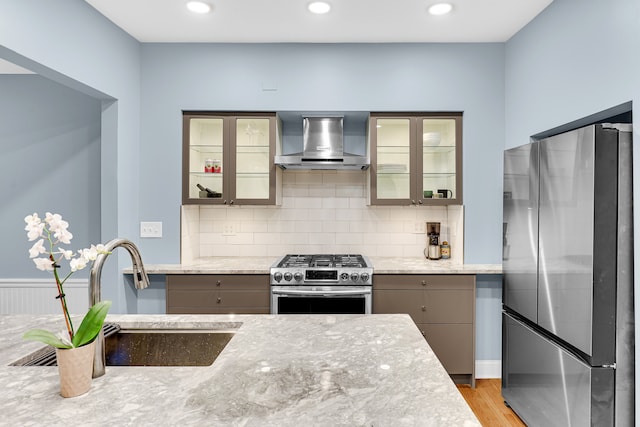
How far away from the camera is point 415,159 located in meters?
3.29

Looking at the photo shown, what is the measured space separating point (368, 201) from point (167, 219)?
1744 millimetres

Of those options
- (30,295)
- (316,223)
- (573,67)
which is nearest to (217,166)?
(316,223)

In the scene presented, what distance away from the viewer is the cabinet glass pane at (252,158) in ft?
10.9

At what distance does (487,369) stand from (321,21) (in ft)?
10.2

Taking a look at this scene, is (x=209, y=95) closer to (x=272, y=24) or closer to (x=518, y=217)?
(x=272, y=24)

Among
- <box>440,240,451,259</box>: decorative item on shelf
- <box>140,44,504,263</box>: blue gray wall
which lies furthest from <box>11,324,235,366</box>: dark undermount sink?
<box>440,240,451,259</box>: decorative item on shelf

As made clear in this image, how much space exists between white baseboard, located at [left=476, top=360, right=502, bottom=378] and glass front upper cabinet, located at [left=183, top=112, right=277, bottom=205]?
7.34ft

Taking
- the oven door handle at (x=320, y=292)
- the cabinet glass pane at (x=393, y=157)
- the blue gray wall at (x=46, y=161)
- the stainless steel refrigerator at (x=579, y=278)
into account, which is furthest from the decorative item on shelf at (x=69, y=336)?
the blue gray wall at (x=46, y=161)

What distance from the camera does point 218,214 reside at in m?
3.68

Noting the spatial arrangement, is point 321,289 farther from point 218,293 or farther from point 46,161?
point 46,161

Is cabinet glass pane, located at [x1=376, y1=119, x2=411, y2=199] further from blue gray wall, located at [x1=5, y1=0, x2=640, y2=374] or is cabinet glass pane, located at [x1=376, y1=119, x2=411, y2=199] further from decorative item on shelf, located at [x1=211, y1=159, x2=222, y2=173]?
decorative item on shelf, located at [x1=211, y1=159, x2=222, y2=173]

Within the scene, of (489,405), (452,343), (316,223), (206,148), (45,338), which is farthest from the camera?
(316,223)

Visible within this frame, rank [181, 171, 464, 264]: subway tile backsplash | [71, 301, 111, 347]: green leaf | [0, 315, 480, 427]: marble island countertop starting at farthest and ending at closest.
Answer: [181, 171, 464, 264]: subway tile backsplash, [71, 301, 111, 347]: green leaf, [0, 315, 480, 427]: marble island countertop

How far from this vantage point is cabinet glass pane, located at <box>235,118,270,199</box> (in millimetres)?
3324
